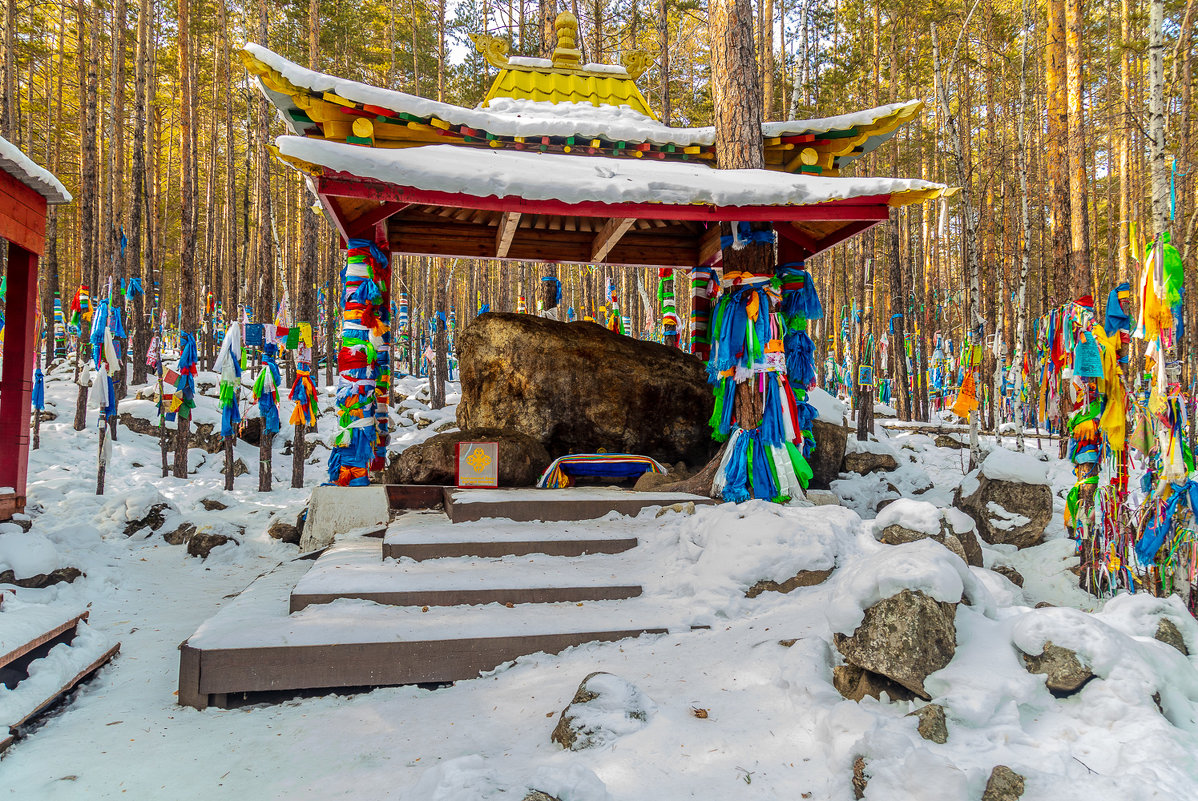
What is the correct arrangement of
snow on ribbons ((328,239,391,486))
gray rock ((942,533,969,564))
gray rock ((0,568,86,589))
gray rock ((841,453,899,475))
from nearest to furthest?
1. gray rock ((942,533,969,564))
2. gray rock ((0,568,86,589))
3. snow on ribbons ((328,239,391,486))
4. gray rock ((841,453,899,475))

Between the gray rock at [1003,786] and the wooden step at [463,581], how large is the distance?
2.16 metres

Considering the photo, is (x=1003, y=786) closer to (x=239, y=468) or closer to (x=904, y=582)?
(x=904, y=582)

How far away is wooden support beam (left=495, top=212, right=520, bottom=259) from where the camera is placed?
5.99m

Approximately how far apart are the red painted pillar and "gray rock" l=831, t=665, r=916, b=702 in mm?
6874

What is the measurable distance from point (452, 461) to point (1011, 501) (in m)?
5.85

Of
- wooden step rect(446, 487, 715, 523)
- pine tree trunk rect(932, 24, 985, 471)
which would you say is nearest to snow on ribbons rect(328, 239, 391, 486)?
wooden step rect(446, 487, 715, 523)

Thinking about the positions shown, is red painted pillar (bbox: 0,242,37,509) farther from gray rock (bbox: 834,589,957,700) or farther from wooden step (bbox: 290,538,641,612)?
gray rock (bbox: 834,589,957,700)

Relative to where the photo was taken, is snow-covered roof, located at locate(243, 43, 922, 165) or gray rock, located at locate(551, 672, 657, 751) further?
snow-covered roof, located at locate(243, 43, 922, 165)

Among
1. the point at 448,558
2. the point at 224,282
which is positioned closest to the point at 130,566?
the point at 448,558

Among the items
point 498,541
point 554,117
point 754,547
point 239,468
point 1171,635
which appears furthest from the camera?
point 239,468

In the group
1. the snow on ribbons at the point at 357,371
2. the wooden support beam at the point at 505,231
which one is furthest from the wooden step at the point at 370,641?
the wooden support beam at the point at 505,231

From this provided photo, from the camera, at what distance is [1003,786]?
1.92 m

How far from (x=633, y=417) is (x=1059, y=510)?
528 centimetres

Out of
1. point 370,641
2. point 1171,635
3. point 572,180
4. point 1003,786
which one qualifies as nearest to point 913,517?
point 1171,635
